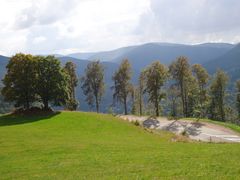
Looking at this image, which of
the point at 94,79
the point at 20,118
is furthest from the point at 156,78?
the point at 20,118

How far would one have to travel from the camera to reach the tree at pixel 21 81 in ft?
230

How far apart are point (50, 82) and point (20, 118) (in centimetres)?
952

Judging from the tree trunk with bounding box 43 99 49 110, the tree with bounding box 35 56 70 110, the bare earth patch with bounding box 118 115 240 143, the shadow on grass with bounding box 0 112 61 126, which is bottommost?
the bare earth patch with bounding box 118 115 240 143

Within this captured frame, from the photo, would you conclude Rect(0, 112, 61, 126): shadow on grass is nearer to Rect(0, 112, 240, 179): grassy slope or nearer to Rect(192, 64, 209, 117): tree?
Rect(0, 112, 240, 179): grassy slope

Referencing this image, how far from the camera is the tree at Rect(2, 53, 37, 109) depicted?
7019cm

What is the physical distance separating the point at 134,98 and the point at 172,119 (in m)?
46.3

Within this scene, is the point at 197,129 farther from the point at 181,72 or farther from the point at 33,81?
the point at 33,81

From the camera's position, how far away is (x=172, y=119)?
83625 millimetres

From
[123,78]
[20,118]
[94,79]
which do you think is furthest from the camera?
→ [123,78]

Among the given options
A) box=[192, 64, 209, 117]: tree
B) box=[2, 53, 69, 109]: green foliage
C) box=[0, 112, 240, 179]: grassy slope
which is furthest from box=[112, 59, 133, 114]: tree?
box=[0, 112, 240, 179]: grassy slope

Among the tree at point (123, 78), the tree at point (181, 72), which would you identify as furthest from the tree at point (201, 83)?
the tree at point (123, 78)

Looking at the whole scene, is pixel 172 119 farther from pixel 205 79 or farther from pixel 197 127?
pixel 205 79

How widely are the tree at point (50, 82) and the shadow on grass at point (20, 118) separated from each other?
3769 mm

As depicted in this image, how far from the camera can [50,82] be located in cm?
7119
